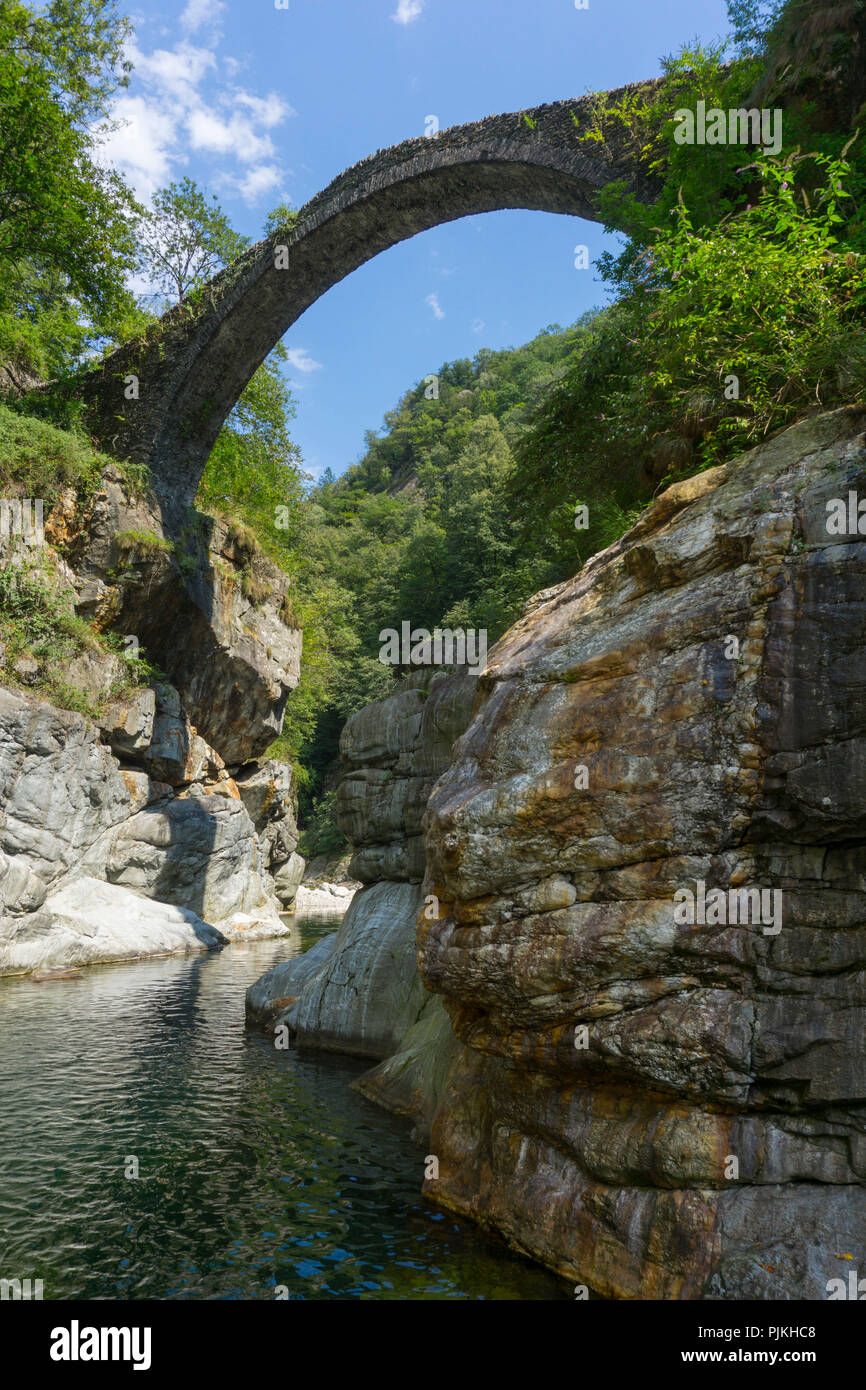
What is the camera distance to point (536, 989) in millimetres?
5051

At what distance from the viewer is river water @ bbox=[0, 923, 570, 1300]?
500 centimetres

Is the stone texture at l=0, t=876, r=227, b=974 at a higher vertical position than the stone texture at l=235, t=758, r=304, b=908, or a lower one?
lower

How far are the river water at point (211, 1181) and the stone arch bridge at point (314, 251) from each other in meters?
15.7

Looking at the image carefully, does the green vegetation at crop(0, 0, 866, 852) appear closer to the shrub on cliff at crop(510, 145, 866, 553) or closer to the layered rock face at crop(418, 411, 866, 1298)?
the shrub on cliff at crop(510, 145, 866, 553)

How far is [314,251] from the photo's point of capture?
2166 cm

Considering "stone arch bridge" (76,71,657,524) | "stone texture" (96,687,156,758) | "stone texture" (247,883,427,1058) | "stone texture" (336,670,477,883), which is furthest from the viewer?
"stone texture" (96,687,156,758)

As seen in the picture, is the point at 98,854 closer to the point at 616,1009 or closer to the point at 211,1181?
the point at 211,1181

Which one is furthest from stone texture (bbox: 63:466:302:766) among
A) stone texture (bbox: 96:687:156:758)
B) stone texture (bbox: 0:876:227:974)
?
stone texture (bbox: 0:876:227:974)

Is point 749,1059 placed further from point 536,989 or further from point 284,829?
point 284,829

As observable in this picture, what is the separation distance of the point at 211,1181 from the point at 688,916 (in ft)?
14.8

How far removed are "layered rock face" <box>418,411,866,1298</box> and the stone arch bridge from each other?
1309 centimetres

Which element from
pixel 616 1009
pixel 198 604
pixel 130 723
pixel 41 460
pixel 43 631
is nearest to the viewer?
pixel 616 1009

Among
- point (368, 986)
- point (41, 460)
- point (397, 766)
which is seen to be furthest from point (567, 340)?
point (368, 986)

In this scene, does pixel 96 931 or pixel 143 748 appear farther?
pixel 143 748
